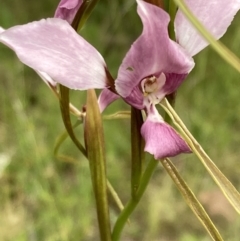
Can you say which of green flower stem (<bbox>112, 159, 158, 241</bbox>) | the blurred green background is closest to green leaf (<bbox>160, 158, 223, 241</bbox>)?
green flower stem (<bbox>112, 159, 158, 241</bbox>)

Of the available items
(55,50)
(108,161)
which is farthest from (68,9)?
(108,161)

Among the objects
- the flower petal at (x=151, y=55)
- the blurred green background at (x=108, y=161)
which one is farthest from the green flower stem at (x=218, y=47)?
the blurred green background at (x=108, y=161)

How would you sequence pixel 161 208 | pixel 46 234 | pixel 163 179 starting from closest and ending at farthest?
1. pixel 46 234
2. pixel 161 208
3. pixel 163 179

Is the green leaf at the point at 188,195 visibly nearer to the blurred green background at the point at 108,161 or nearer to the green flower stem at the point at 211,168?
the green flower stem at the point at 211,168

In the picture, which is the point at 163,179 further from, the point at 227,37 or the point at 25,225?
the point at 227,37

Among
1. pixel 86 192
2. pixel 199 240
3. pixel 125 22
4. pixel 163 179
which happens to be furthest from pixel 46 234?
pixel 125 22

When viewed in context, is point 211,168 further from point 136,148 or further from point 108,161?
point 108,161

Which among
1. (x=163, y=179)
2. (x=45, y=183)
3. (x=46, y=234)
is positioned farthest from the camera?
(x=163, y=179)
